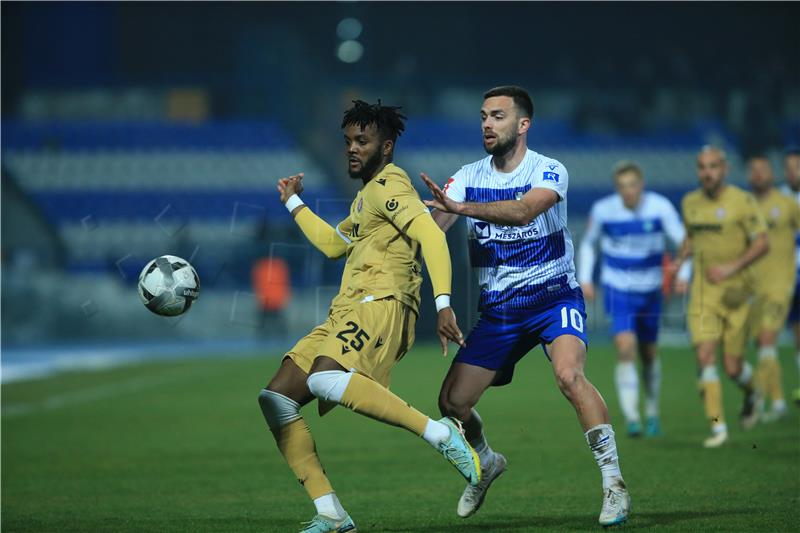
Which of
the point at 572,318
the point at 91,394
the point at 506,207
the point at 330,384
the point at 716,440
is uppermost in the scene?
the point at 506,207

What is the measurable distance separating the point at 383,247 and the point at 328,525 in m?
1.41

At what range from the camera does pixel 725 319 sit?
10.5 metres

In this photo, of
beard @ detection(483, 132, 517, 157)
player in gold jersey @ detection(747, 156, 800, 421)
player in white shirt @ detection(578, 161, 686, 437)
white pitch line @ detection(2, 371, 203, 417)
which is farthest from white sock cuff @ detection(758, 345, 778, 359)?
white pitch line @ detection(2, 371, 203, 417)

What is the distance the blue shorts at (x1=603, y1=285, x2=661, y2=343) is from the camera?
36.7 feet

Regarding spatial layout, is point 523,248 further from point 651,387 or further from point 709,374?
point 651,387

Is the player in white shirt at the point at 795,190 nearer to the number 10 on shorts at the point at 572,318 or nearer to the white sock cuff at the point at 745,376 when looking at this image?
the white sock cuff at the point at 745,376

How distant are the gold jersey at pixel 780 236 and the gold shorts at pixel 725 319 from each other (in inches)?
78.1

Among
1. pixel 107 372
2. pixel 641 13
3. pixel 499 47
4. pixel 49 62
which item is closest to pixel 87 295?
pixel 107 372

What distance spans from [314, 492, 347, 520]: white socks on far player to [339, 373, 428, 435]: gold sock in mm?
494

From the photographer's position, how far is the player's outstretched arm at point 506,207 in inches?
236

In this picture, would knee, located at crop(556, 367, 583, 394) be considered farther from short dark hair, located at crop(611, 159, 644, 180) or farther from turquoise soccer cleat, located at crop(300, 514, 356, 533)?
short dark hair, located at crop(611, 159, 644, 180)

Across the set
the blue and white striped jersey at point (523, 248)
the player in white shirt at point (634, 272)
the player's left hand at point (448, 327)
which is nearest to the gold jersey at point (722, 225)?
the player in white shirt at point (634, 272)

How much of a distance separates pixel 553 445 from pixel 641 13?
30.9m

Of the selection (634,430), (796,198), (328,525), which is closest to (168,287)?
(328,525)
